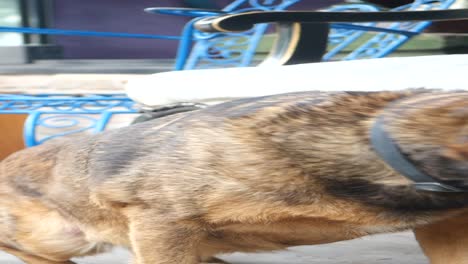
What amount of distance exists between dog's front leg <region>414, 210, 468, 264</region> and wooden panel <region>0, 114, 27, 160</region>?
2755 mm

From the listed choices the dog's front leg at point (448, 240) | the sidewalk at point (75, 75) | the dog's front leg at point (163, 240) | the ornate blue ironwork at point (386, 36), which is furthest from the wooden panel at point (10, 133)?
the dog's front leg at point (448, 240)

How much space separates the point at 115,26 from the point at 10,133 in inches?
129

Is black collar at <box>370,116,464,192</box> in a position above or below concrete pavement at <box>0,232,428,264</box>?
above

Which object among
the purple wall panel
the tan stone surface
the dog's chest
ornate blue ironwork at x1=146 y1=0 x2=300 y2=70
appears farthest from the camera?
the purple wall panel

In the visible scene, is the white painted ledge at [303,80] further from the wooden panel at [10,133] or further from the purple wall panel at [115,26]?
the purple wall panel at [115,26]

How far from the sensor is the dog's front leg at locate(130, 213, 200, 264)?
2.33m

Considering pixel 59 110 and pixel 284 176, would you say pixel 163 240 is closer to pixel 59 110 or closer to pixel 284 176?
pixel 284 176

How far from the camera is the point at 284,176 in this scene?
7.12 feet

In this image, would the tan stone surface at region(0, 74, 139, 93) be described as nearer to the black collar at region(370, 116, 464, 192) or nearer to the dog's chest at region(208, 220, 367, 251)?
the dog's chest at region(208, 220, 367, 251)

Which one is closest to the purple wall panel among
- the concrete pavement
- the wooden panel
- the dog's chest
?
the wooden panel

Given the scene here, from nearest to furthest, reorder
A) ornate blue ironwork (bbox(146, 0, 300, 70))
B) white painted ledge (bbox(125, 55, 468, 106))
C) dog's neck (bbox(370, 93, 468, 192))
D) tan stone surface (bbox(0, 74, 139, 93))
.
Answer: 1. dog's neck (bbox(370, 93, 468, 192))
2. white painted ledge (bbox(125, 55, 468, 106))
3. ornate blue ironwork (bbox(146, 0, 300, 70))
4. tan stone surface (bbox(0, 74, 139, 93))

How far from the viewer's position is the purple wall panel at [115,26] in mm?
7934

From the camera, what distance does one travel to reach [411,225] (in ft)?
7.16

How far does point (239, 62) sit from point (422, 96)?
354cm
